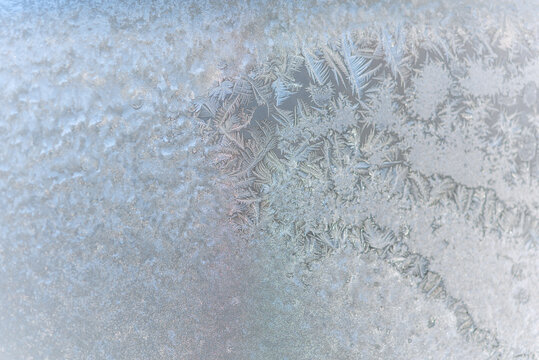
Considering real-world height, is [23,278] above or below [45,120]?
below

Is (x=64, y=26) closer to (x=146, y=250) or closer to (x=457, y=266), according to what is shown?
(x=146, y=250)

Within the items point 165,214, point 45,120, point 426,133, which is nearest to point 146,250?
point 165,214

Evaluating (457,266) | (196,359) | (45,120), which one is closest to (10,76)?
(45,120)

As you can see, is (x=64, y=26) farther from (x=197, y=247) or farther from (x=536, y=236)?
(x=536, y=236)

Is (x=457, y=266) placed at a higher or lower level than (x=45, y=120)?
lower

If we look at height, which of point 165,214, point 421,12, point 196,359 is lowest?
point 196,359
